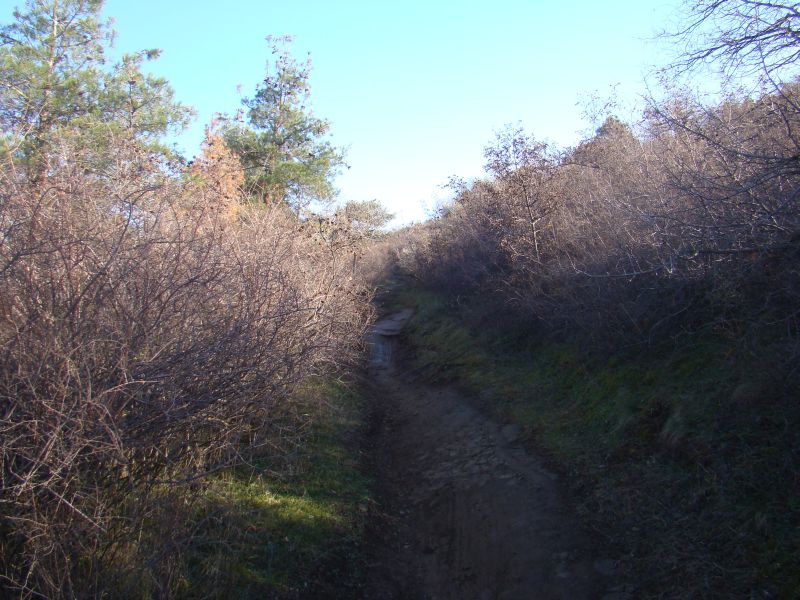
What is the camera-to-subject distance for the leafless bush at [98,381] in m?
3.62

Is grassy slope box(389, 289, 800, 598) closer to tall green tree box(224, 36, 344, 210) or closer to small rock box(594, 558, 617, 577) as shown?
small rock box(594, 558, 617, 577)

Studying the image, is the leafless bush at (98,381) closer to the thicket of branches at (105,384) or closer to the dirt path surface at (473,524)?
the thicket of branches at (105,384)

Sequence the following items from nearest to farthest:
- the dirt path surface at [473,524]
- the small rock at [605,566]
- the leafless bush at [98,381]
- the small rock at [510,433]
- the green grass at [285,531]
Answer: the leafless bush at [98,381]
the green grass at [285,531]
the small rock at [605,566]
the dirt path surface at [473,524]
the small rock at [510,433]

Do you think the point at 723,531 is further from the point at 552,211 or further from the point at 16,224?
the point at 552,211

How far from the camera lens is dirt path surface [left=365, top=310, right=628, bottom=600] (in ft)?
17.4

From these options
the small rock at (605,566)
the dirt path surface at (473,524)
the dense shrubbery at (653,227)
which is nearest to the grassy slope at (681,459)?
the small rock at (605,566)

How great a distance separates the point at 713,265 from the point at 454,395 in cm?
584

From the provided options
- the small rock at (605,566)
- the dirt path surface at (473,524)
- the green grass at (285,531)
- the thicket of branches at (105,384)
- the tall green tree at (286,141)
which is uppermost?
the tall green tree at (286,141)

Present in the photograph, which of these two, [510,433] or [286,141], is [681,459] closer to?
[510,433]

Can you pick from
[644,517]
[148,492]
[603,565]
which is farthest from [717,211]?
[148,492]

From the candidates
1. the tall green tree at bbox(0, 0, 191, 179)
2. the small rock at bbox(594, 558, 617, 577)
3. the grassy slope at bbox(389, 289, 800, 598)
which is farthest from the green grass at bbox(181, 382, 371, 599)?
the tall green tree at bbox(0, 0, 191, 179)

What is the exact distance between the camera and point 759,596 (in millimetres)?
4211

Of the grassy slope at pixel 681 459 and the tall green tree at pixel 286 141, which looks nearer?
the grassy slope at pixel 681 459

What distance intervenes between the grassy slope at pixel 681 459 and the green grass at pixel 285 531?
2.63 metres
